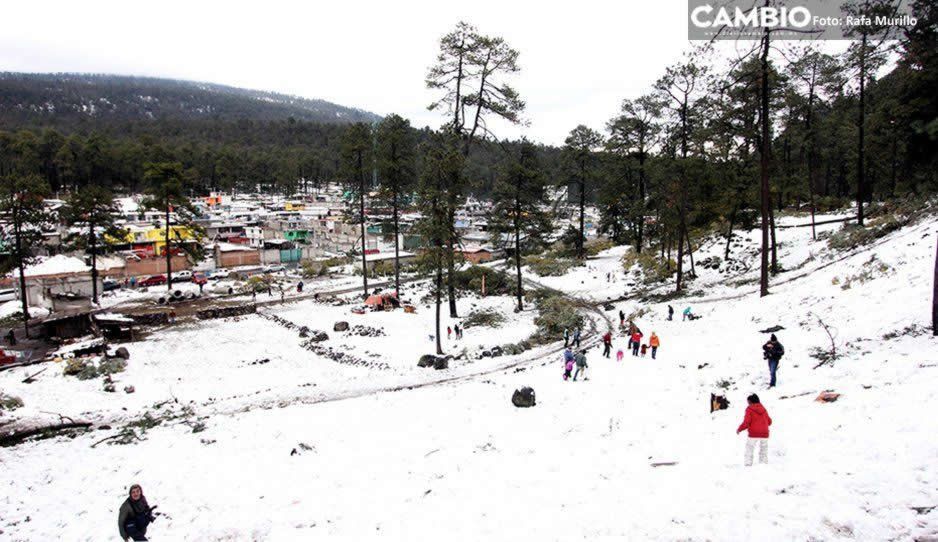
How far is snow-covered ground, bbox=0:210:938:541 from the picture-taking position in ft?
26.5

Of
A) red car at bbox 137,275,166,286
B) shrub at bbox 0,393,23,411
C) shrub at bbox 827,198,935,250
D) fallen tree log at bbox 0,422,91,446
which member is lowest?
fallen tree log at bbox 0,422,91,446

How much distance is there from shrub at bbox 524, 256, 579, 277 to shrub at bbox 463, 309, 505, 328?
1502cm

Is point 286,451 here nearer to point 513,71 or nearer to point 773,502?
point 773,502

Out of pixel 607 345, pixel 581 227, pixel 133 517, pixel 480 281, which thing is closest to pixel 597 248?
pixel 581 227

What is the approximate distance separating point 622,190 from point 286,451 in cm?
4354

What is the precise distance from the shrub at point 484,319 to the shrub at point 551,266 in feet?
49.3

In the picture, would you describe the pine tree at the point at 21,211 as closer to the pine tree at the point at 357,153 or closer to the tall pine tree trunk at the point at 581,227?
the pine tree at the point at 357,153

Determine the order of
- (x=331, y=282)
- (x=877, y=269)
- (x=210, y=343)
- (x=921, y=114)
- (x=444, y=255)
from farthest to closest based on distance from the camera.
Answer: (x=331, y=282) → (x=210, y=343) → (x=444, y=255) → (x=877, y=269) → (x=921, y=114)

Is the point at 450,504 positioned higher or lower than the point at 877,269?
lower

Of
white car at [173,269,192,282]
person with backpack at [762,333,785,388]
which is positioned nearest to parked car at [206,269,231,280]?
white car at [173,269,192,282]

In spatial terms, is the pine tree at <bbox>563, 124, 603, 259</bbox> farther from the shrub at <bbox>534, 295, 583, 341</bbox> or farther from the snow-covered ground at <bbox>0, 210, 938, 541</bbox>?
the snow-covered ground at <bbox>0, 210, 938, 541</bbox>

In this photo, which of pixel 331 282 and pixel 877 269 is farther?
pixel 331 282

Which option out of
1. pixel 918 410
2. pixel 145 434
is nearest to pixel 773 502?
pixel 918 410

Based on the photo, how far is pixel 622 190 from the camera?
164 ft
